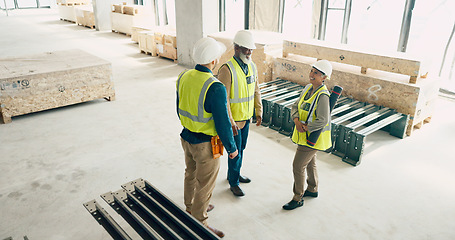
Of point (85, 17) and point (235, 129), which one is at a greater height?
point (85, 17)

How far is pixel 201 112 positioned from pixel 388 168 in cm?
341

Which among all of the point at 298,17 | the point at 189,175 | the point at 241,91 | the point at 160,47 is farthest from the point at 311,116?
the point at 160,47

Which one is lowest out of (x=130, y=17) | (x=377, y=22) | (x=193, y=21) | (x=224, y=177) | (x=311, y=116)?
(x=224, y=177)

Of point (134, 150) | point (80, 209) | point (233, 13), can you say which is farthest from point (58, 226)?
point (233, 13)

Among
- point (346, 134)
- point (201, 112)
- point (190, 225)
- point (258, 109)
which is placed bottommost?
point (346, 134)

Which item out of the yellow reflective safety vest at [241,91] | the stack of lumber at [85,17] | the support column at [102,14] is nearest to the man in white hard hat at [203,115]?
the yellow reflective safety vest at [241,91]

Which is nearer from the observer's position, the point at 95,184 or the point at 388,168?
the point at 95,184

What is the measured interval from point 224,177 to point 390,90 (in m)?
3.43

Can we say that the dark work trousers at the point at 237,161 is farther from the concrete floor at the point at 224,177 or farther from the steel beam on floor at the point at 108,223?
the steel beam on floor at the point at 108,223

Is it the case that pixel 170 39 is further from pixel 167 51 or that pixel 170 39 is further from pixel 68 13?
pixel 68 13

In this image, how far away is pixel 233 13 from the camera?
11531 mm

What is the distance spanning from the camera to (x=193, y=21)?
10.2 m

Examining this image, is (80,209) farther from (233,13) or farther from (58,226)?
(233,13)

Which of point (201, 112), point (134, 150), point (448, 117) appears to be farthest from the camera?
point (448, 117)
